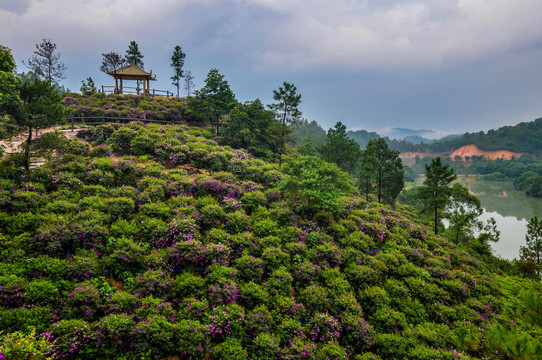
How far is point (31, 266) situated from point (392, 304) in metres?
10.6

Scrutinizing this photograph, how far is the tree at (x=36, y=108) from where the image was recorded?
876 cm

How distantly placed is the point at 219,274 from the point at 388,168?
24.3 m

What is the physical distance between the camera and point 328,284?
24.1 feet

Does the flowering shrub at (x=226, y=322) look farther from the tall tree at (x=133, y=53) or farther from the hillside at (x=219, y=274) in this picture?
the tall tree at (x=133, y=53)

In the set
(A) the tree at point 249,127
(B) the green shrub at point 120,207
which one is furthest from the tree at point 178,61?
(B) the green shrub at point 120,207

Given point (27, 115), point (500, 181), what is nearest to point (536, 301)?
point (27, 115)

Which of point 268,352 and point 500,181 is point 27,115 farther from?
point 500,181

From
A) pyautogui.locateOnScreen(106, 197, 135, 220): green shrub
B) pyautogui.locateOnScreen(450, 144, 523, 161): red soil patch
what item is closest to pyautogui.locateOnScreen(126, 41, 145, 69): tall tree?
pyautogui.locateOnScreen(106, 197, 135, 220): green shrub

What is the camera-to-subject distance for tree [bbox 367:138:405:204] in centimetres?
2467

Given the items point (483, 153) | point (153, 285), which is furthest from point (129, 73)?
point (483, 153)

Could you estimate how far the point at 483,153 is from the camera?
363ft

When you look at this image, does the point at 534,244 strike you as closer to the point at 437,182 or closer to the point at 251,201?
the point at 437,182

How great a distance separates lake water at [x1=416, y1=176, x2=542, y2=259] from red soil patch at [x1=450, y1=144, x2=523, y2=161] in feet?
162

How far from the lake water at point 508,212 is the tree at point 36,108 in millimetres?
34773
